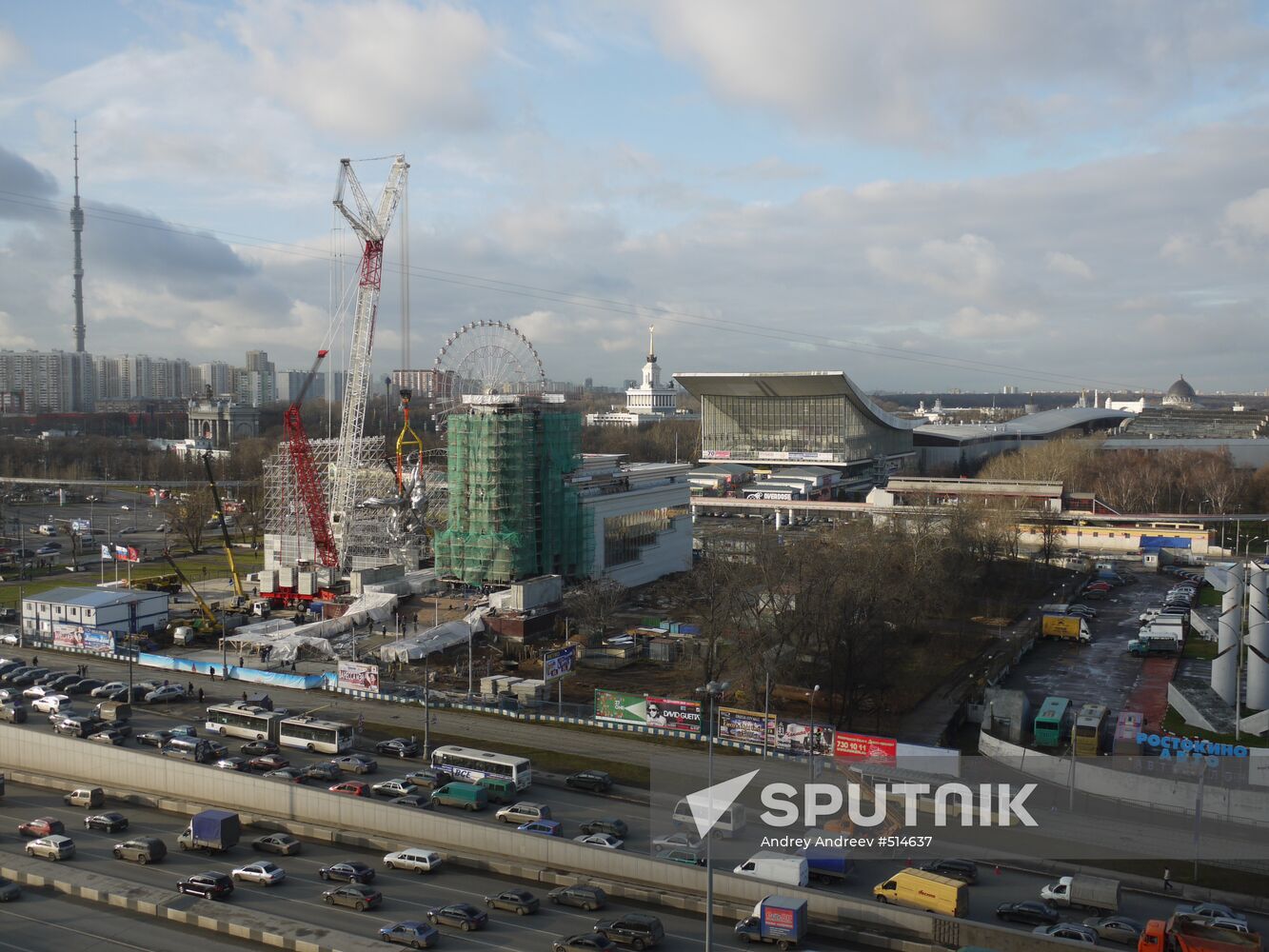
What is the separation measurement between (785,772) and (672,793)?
87.6 inches

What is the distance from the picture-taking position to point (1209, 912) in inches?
491

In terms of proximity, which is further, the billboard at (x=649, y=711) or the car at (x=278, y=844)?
the billboard at (x=649, y=711)

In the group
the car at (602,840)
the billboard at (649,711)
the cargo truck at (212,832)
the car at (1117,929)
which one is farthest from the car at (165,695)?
the car at (1117,929)

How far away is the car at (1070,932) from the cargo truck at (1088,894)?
1009 mm

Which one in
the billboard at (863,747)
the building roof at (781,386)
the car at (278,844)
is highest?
the building roof at (781,386)

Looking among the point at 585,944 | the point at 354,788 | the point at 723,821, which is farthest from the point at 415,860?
the point at 723,821

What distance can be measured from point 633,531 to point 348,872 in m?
24.9

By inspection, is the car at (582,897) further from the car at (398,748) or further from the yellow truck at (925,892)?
the car at (398,748)

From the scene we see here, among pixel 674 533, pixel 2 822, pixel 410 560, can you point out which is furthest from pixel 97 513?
pixel 2 822

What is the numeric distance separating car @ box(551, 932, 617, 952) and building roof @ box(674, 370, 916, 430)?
2050 inches

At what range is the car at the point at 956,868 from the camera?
13797mm

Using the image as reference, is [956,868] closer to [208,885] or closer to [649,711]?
[649,711]

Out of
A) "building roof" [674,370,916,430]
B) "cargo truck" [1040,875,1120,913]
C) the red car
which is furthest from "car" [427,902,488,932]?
"building roof" [674,370,916,430]

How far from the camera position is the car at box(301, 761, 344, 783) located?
1770 cm
